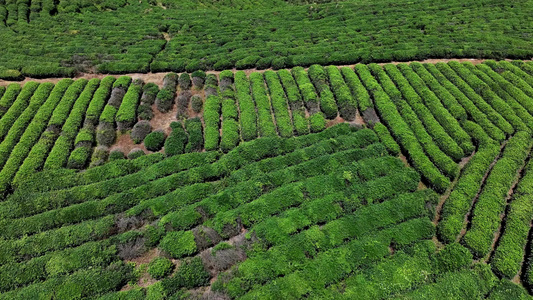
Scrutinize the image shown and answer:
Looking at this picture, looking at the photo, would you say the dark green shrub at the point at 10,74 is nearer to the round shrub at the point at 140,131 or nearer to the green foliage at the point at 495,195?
the round shrub at the point at 140,131

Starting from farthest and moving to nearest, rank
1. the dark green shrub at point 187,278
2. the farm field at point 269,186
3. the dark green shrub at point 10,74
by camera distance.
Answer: the dark green shrub at point 10,74 < the farm field at point 269,186 < the dark green shrub at point 187,278

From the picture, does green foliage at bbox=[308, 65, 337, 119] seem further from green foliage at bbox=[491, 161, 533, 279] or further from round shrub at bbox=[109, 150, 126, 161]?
round shrub at bbox=[109, 150, 126, 161]

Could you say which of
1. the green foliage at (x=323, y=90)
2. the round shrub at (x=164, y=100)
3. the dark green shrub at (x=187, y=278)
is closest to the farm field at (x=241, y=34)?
the green foliage at (x=323, y=90)

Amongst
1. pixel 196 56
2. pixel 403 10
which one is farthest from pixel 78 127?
pixel 403 10

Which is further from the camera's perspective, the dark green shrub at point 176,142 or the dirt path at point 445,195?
the dark green shrub at point 176,142

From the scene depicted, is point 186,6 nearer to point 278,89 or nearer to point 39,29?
point 39,29

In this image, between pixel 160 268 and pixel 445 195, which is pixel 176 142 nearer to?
pixel 160 268

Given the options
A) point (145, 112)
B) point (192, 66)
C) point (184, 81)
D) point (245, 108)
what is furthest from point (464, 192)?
point (192, 66)
